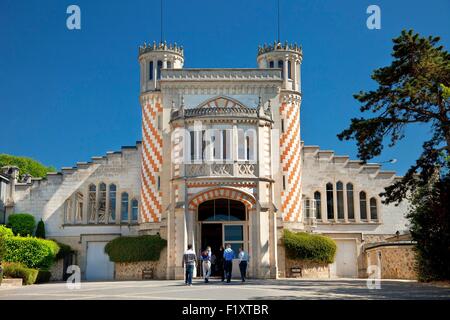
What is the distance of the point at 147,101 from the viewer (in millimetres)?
43219

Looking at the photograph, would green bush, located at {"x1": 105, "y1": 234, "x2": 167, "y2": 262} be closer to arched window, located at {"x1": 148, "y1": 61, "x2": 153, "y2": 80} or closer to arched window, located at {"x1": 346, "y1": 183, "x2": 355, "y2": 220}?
arched window, located at {"x1": 148, "y1": 61, "x2": 153, "y2": 80}

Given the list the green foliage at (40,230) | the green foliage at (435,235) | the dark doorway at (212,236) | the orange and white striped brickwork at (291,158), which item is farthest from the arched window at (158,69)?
the green foliage at (435,235)

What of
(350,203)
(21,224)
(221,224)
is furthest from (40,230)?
(350,203)

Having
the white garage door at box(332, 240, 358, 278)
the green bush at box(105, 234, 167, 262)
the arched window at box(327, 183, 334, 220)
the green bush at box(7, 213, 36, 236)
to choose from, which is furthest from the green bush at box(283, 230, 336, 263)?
the green bush at box(7, 213, 36, 236)

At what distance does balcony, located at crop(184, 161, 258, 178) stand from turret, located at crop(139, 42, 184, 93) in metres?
10.2

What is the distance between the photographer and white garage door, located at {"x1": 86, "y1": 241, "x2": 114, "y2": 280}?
4378cm

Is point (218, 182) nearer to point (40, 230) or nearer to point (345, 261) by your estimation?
point (345, 261)

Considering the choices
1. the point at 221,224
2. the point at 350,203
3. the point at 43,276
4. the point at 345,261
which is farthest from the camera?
the point at 350,203

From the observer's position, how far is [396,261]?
36.2m

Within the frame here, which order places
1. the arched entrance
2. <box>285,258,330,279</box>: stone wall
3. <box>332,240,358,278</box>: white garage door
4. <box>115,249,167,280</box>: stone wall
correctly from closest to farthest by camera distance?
the arched entrance
<box>115,249,167,280</box>: stone wall
<box>285,258,330,279</box>: stone wall
<box>332,240,358,278</box>: white garage door

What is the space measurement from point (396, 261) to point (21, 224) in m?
25.5

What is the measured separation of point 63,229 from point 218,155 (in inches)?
591
